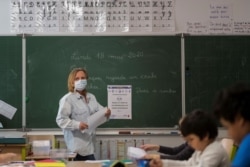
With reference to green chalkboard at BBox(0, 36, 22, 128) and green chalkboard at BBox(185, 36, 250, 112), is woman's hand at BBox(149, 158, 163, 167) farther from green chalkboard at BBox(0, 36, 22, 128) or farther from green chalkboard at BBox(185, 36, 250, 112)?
green chalkboard at BBox(0, 36, 22, 128)

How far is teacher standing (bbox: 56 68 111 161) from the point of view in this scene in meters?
4.39

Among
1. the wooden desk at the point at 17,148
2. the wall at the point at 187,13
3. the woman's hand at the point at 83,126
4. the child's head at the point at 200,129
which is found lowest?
the wooden desk at the point at 17,148

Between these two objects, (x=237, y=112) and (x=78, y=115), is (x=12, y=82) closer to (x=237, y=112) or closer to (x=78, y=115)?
(x=78, y=115)

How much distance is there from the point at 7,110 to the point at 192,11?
110 inches

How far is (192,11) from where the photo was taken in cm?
522

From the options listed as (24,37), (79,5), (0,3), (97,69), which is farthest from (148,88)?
(0,3)

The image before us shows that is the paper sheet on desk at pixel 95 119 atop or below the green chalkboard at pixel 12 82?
below

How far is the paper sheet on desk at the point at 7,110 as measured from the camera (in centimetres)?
507

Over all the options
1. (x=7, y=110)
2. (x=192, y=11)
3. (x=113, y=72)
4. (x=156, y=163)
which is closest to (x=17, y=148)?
(x=7, y=110)

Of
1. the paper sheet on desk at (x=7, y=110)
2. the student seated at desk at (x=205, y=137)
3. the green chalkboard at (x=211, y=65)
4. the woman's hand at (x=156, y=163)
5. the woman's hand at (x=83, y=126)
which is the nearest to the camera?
the student seated at desk at (x=205, y=137)

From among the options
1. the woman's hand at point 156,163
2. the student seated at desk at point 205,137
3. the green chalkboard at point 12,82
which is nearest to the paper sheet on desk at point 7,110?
the green chalkboard at point 12,82

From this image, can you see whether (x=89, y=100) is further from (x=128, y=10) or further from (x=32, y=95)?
(x=128, y=10)

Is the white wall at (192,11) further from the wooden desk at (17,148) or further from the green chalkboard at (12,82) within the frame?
the wooden desk at (17,148)

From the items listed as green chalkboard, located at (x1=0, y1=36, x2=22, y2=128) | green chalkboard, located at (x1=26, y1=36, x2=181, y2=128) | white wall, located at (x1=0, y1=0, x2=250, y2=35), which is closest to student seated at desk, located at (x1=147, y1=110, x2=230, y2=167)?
green chalkboard, located at (x1=26, y1=36, x2=181, y2=128)
